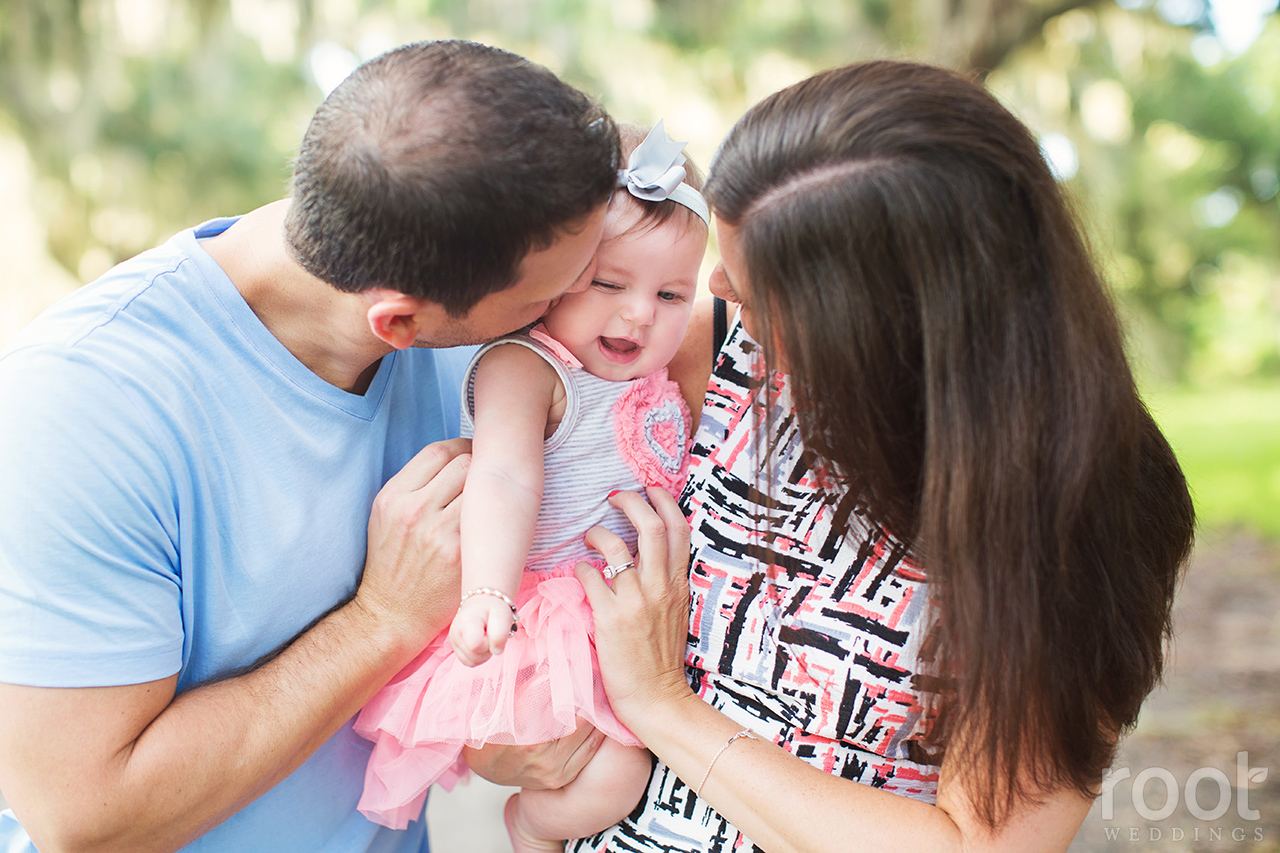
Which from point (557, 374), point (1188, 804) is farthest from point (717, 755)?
point (1188, 804)

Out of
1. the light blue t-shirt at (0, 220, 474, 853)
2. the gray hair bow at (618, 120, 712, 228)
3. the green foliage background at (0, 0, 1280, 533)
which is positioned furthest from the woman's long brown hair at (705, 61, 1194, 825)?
the green foliage background at (0, 0, 1280, 533)

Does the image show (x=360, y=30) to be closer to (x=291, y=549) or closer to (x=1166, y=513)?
(x=291, y=549)

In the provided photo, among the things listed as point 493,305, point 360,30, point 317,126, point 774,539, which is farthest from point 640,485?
point 360,30

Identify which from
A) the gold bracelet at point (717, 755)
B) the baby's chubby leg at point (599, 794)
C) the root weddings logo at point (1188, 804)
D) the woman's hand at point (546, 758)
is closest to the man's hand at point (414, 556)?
the woman's hand at point (546, 758)

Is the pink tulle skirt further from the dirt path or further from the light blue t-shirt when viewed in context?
the dirt path

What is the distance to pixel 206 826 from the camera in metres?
1.25

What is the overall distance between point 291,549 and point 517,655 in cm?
40

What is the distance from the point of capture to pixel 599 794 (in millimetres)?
1477

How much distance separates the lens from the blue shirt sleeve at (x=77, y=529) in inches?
41.4

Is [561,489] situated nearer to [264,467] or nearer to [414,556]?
[414,556]

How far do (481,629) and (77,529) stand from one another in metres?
0.52

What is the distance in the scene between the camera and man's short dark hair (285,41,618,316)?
1.16 m

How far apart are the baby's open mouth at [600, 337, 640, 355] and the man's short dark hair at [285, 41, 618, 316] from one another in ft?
1.01

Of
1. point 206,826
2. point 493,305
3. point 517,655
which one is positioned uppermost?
point 493,305
